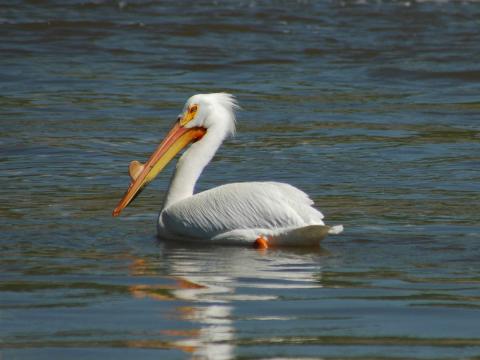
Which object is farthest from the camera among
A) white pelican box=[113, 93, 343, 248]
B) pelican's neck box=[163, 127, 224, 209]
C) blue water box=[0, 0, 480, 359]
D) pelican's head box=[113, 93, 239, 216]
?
pelican's head box=[113, 93, 239, 216]

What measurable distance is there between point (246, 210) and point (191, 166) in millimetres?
697

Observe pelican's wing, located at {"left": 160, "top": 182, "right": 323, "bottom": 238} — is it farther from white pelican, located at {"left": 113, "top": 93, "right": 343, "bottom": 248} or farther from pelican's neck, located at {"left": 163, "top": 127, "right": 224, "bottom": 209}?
pelican's neck, located at {"left": 163, "top": 127, "right": 224, "bottom": 209}

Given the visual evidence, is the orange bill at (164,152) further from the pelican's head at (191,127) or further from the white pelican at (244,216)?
the white pelican at (244,216)

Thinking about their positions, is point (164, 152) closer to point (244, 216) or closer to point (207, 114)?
point (207, 114)

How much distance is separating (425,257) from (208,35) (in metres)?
11.1

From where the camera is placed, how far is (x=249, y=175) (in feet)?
29.7

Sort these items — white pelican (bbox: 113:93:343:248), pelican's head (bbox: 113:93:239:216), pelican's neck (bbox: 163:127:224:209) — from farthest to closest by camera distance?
1. pelican's head (bbox: 113:93:239:216)
2. pelican's neck (bbox: 163:127:224:209)
3. white pelican (bbox: 113:93:343:248)

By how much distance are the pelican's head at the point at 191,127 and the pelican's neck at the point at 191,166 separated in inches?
1.6

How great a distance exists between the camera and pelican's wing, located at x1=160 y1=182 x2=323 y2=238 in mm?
6801

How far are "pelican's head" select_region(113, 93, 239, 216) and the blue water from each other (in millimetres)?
292

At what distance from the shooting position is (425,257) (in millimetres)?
6457

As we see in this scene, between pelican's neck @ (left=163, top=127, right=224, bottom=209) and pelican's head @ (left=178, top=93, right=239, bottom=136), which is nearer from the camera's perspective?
pelican's neck @ (left=163, top=127, right=224, bottom=209)

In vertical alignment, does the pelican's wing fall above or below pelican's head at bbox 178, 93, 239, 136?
below

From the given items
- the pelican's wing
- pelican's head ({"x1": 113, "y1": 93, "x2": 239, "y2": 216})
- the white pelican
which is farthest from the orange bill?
the pelican's wing
